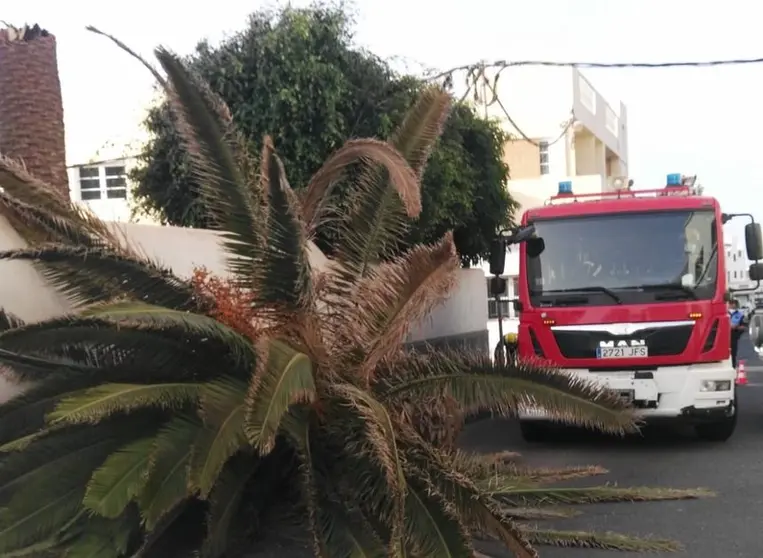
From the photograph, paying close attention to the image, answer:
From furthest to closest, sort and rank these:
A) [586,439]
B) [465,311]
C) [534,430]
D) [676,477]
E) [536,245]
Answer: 1. [465,311]
2. [586,439]
3. [534,430]
4. [536,245]
5. [676,477]

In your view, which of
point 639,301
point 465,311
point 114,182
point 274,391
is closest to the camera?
point 274,391

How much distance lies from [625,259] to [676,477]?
2498mm

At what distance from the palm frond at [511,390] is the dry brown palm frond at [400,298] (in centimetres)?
28

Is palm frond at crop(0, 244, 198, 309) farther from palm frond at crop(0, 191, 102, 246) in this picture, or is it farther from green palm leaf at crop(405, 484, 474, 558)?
green palm leaf at crop(405, 484, 474, 558)

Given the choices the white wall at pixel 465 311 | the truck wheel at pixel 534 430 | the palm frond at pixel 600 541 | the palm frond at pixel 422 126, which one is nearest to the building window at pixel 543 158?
the white wall at pixel 465 311

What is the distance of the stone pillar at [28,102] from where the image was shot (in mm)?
7691

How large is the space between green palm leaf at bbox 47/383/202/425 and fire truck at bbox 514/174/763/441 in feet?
14.6

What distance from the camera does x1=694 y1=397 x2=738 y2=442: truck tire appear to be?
9742 millimetres

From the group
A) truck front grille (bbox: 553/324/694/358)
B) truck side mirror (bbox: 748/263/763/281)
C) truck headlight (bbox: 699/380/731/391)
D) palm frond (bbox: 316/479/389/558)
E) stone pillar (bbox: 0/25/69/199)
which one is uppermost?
stone pillar (bbox: 0/25/69/199)

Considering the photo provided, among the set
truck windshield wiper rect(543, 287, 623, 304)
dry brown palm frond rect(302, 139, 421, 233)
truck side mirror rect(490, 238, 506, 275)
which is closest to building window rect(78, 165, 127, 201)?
truck side mirror rect(490, 238, 506, 275)

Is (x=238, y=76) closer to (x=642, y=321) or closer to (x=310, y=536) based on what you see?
Answer: (x=642, y=321)

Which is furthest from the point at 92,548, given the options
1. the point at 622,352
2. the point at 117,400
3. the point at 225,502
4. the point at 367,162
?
the point at 622,352

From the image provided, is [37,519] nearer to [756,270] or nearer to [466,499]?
[466,499]

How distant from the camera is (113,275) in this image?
5602mm
